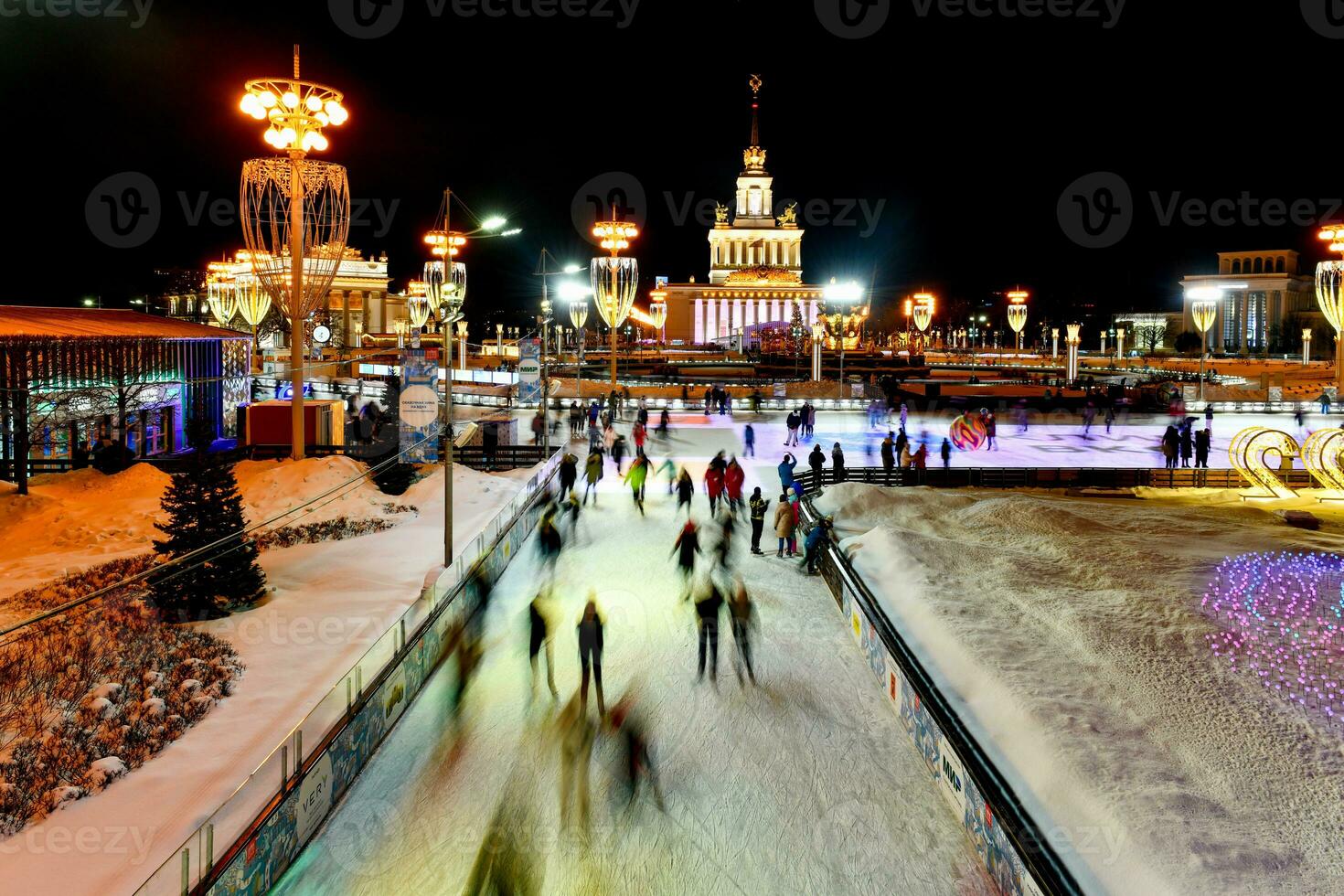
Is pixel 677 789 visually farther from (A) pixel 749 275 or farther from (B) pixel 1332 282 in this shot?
(A) pixel 749 275

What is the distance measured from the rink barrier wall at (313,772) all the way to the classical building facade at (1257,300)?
9584cm

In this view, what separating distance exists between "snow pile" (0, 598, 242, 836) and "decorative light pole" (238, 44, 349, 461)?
9256 mm

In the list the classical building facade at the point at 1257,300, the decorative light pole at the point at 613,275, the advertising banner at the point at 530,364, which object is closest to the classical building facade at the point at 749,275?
the classical building facade at the point at 1257,300

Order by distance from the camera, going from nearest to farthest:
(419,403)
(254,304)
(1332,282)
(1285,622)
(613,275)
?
(1285,622)
(419,403)
(1332,282)
(613,275)
(254,304)

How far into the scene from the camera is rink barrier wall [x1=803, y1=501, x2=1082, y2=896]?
5734 mm

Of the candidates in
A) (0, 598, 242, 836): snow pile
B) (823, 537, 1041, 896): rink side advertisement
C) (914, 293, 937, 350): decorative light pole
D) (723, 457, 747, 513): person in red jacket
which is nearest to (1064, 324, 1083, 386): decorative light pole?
(914, 293, 937, 350): decorative light pole

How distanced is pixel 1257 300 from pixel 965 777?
4111 inches

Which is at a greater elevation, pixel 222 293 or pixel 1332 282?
pixel 222 293

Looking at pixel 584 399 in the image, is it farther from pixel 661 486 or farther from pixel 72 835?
pixel 72 835

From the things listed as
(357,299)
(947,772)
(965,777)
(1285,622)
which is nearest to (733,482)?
(1285,622)

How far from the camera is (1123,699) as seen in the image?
29.0 feet

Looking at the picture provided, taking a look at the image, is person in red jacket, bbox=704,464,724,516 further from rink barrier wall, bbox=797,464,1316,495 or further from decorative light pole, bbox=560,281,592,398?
decorative light pole, bbox=560,281,592,398

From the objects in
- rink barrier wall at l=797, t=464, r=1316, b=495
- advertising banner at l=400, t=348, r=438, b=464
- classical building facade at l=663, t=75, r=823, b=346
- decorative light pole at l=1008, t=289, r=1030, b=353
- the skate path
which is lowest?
the skate path

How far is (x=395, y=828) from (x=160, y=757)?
2.74 metres
